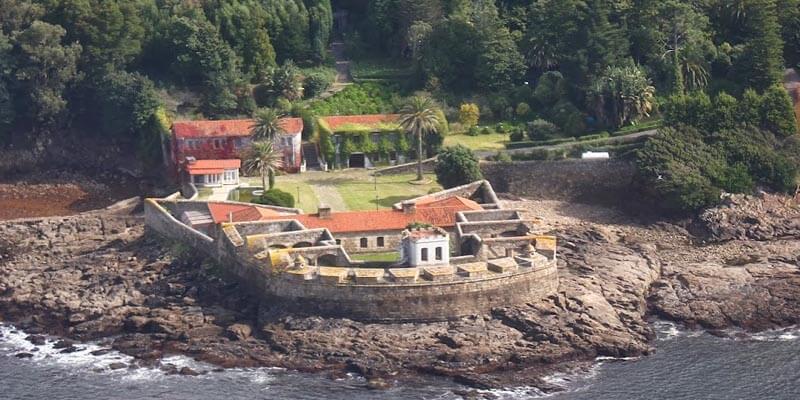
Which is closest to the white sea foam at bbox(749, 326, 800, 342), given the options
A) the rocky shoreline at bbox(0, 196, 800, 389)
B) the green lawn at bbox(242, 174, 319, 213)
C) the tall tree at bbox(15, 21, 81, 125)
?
the rocky shoreline at bbox(0, 196, 800, 389)

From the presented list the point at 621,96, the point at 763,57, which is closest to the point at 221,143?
the point at 621,96

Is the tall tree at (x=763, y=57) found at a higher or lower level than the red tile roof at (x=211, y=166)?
higher

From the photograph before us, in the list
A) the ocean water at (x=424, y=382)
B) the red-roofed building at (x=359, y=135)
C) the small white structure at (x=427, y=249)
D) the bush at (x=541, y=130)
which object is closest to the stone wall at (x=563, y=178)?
the bush at (x=541, y=130)

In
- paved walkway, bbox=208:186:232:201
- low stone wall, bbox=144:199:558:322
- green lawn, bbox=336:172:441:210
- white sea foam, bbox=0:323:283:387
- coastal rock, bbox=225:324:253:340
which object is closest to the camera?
white sea foam, bbox=0:323:283:387

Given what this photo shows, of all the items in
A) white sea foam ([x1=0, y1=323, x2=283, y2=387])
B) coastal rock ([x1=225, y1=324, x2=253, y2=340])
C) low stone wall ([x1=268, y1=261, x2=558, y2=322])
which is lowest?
white sea foam ([x1=0, y1=323, x2=283, y2=387])

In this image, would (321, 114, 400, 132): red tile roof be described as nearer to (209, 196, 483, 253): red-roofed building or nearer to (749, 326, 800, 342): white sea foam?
(209, 196, 483, 253): red-roofed building

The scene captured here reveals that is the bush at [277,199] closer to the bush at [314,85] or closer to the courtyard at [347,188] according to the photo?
the courtyard at [347,188]
